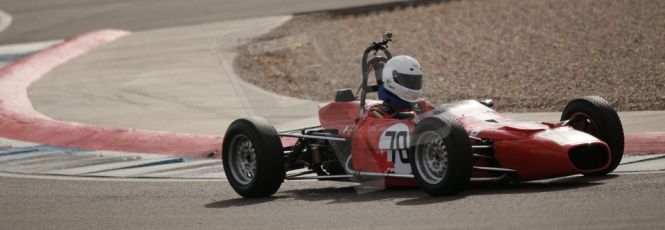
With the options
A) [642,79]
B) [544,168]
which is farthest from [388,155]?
[642,79]

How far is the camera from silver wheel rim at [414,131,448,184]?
9.89 meters

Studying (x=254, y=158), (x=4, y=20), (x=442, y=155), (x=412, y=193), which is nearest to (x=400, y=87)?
(x=412, y=193)

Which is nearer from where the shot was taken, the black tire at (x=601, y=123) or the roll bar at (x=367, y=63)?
the black tire at (x=601, y=123)

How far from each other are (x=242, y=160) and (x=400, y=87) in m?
1.65

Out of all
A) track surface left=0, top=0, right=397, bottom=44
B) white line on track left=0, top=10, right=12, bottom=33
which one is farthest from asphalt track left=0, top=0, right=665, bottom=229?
white line on track left=0, top=10, right=12, bottom=33

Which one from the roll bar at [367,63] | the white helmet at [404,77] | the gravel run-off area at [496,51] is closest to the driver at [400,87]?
the white helmet at [404,77]

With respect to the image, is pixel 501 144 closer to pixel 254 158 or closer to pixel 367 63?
pixel 367 63

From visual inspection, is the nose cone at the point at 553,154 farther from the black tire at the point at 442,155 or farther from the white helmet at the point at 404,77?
the white helmet at the point at 404,77

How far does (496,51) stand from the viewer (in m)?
20.8

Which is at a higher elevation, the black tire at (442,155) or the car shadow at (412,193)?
the black tire at (442,155)

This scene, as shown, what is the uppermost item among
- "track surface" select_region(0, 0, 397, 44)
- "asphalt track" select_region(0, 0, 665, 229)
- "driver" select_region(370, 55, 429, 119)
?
"track surface" select_region(0, 0, 397, 44)

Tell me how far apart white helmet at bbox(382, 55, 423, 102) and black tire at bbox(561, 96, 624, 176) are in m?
1.33

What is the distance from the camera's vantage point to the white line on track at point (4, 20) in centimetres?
2876

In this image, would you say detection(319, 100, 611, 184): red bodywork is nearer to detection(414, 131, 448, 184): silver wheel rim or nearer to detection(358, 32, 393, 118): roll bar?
detection(358, 32, 393, 118): roll bar
